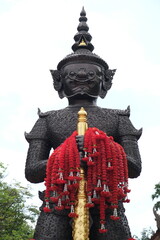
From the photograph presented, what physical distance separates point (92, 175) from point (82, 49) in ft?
6.66

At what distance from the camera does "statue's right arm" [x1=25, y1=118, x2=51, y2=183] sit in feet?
13.4

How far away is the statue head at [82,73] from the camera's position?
452 centimetres

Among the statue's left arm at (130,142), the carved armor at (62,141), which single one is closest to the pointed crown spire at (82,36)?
the carved armor at (62,141)

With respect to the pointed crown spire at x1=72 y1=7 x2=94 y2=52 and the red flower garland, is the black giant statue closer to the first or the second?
the pointed crown spire at x1=72 y1=7 x2=94 y2=52

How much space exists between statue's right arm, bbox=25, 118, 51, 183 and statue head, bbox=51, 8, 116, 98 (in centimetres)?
56

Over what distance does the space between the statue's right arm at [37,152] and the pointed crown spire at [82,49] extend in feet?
2.81

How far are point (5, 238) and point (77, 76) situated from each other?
9.01m

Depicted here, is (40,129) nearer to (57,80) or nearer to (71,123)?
(71,123)

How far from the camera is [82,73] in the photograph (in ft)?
14.7

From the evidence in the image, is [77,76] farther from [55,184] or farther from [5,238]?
[5,238]

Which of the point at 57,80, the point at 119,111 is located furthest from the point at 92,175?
the point at 57,80

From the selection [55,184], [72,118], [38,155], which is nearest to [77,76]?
[72,118]

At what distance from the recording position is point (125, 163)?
148 inches

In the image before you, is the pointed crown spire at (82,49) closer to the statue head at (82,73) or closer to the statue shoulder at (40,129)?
the statue head at (82,73)
